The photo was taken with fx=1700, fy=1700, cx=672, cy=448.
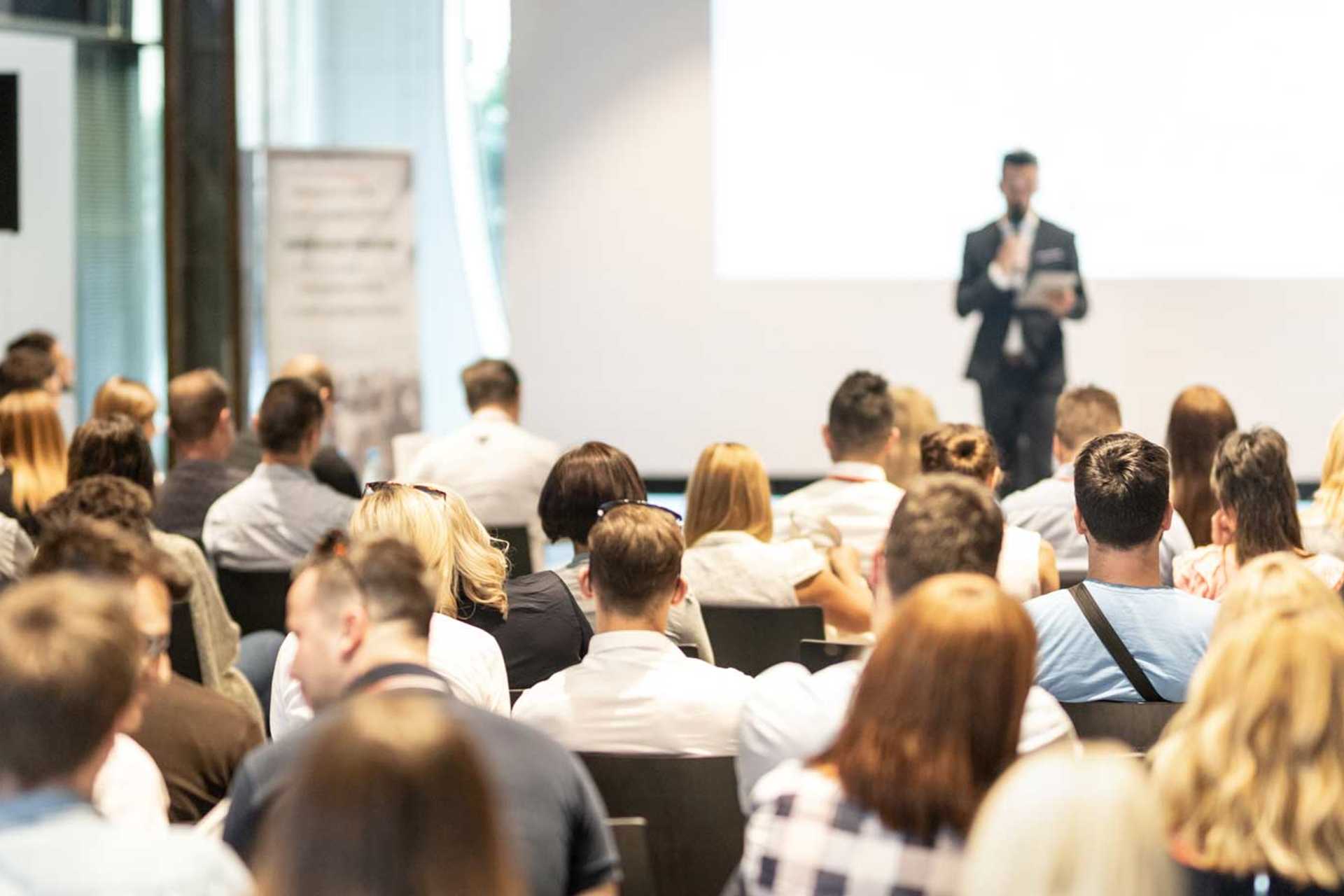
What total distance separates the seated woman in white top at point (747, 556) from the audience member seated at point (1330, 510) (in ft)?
3.66

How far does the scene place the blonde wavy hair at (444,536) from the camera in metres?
3.34

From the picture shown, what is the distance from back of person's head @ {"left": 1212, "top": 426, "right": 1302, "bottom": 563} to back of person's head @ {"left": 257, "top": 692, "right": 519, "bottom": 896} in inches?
106

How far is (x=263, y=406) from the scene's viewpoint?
518 cm

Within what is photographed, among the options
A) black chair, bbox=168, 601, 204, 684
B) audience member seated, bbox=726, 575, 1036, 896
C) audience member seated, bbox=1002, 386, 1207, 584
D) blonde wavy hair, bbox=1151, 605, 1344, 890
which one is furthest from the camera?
audience member seated, bbox=1002, 386, 1207, 584

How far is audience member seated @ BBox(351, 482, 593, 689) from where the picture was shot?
3.35m

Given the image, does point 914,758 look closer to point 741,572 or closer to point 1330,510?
point 741,572

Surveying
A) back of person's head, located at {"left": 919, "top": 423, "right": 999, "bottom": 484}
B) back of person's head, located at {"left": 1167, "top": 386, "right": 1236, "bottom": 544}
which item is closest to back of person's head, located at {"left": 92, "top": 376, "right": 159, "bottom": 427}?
back of person's head, located at {"left": 919, "top": 423, "right": 999, "bottom": 484}

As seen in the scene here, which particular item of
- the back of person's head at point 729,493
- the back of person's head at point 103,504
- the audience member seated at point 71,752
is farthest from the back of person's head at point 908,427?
the audience member seated at point 71,752

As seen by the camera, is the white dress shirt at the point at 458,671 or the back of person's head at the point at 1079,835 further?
the white dress shirt at the point at 458,671

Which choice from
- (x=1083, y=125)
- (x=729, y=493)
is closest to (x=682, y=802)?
(x=729, y=493)

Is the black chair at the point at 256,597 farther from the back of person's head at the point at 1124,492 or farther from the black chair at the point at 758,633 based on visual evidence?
the back of person's head at the point at 1124,492

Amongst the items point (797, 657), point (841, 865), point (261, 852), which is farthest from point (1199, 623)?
point (261, 852)

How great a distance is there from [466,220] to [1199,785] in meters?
8.23

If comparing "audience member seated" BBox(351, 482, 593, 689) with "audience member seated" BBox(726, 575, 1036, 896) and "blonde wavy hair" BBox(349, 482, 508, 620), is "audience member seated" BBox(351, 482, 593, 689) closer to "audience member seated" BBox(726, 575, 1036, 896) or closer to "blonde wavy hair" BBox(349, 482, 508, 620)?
"blonde wavy hair" BBox(349, 482, 508, 620)
